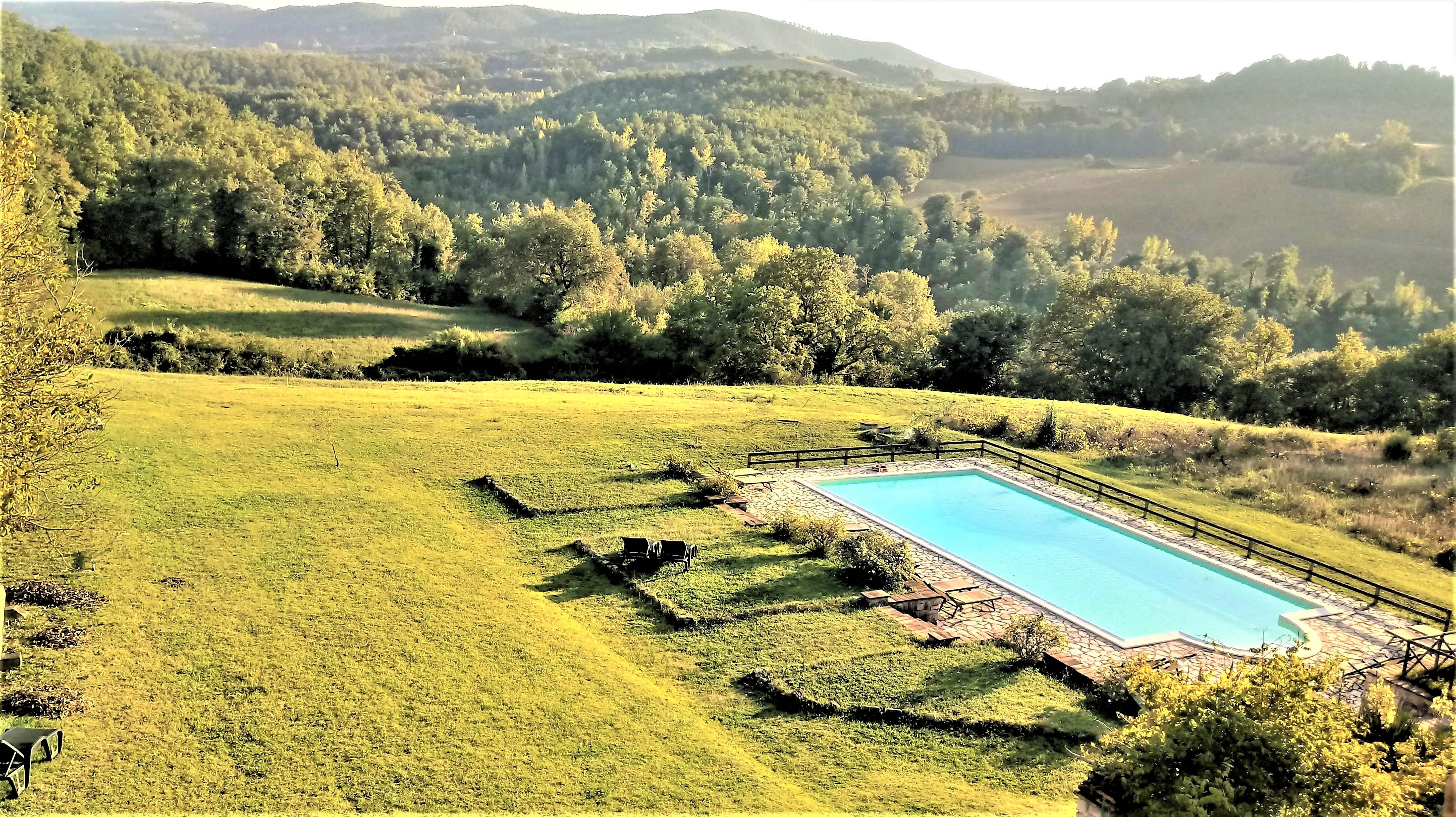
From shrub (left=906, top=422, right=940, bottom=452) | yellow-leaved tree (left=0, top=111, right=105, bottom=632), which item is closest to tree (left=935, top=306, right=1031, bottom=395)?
shrub (left=906, top=422, right=940, bottom=452)

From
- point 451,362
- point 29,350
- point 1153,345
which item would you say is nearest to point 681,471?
point 29,350

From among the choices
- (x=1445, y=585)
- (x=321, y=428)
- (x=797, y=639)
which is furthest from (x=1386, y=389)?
(x=321, y=428)

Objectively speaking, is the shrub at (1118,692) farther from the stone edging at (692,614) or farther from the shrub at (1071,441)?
the shrub at (1071,441)

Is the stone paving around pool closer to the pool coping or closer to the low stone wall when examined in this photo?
the pool coping

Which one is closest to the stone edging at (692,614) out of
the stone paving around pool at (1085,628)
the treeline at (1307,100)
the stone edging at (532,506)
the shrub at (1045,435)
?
the stone paving around pool at (1085,628)

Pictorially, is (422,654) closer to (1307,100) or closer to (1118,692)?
(1118,692)

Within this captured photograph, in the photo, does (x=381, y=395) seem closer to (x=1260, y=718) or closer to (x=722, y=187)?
(x=1260, y=718)

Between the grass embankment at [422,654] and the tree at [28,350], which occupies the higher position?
the tree at [28,350]
